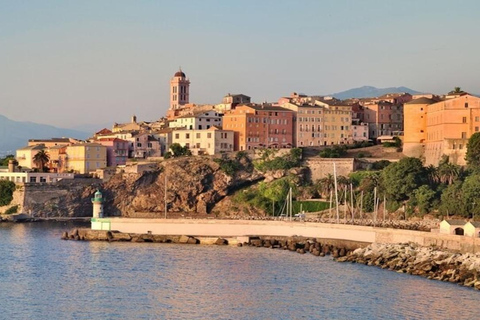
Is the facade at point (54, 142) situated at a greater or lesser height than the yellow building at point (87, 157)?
greater

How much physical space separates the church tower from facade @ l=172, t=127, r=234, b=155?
27.3m

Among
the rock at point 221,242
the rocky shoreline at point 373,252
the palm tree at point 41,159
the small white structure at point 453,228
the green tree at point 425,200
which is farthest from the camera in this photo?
the palm tree at point 41,159

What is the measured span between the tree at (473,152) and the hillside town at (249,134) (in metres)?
6.51

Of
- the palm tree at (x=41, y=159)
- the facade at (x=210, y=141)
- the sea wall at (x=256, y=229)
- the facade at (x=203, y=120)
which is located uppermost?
the facade at (x=203, y=120)

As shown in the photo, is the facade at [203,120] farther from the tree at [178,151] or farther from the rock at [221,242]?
the rock at [221,242]

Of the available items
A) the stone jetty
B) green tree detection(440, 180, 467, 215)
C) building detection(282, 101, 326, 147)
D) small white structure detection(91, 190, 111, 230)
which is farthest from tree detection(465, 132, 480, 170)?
small white structure detection(91, 190, 111, 230)

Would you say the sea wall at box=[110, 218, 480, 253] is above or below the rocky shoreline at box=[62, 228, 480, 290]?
above

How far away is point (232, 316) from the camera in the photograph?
3569 cm

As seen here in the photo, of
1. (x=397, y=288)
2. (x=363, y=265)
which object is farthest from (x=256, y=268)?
(x=397, y=288)

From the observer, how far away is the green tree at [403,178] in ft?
237

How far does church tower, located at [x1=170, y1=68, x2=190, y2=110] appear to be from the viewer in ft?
393

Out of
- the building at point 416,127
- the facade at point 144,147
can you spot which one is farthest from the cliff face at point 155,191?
the facade at point 144,147

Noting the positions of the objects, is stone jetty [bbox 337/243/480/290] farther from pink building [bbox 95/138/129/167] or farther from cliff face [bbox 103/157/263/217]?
pink building [bbox 95/138/129/167]

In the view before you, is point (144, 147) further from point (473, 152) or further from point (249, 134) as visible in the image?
point (473, 152)
